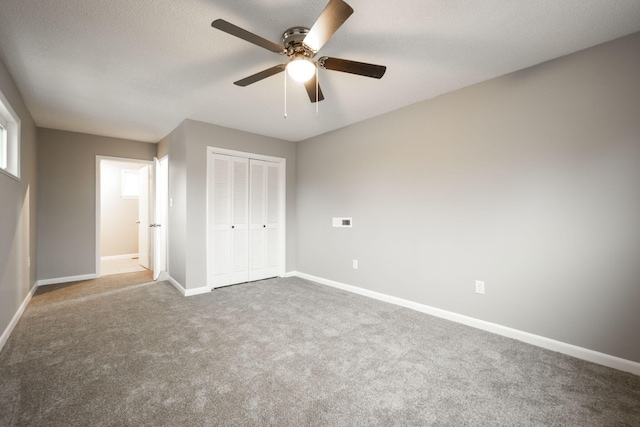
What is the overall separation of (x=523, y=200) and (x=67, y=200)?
610 cm

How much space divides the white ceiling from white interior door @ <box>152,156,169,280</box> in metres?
Answer: 1.38

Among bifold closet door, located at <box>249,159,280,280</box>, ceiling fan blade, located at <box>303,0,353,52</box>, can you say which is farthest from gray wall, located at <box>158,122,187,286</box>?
ceiling fan blade, located at <box>303,0,353,52</box>

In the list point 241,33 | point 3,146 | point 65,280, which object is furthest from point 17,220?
point 241,33

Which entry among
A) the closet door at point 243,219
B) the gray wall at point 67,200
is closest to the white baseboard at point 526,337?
the closet door at point 243,219

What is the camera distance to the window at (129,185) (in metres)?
6.84

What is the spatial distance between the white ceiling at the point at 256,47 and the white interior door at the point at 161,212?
4.53 feet

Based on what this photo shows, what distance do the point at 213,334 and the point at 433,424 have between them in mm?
1913

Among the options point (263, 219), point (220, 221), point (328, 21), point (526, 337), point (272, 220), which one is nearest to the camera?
point (328, 21)

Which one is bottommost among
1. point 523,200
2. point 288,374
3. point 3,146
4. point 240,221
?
point 288,374

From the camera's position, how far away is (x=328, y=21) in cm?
150

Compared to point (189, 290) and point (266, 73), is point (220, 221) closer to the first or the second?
point (189, 290)

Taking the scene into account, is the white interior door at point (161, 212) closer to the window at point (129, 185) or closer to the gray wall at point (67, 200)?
the gray wall at point (67, 200)

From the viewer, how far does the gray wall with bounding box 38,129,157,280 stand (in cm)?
428

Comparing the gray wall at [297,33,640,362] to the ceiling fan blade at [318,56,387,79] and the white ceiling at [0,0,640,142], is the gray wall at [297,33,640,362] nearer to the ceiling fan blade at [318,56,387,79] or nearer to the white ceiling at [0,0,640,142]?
the white ceiling at [0,0,640,142]
